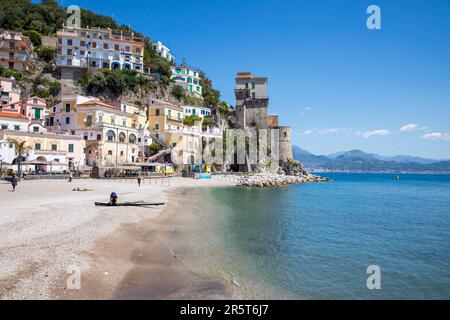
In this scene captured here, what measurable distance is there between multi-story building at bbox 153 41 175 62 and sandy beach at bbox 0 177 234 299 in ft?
283

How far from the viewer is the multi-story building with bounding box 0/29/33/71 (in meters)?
60.0

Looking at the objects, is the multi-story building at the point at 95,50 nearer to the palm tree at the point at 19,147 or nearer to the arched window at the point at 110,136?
the arched window at the point at 110,136

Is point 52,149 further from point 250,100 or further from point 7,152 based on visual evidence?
point 250,100

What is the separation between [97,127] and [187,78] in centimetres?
4528

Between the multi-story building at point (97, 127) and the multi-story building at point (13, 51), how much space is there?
62.5ft

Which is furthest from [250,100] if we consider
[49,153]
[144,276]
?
[144,276]

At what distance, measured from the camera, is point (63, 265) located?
898 centimetres

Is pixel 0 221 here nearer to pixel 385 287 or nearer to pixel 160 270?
pixel 160 270

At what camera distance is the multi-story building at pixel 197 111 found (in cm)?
7169

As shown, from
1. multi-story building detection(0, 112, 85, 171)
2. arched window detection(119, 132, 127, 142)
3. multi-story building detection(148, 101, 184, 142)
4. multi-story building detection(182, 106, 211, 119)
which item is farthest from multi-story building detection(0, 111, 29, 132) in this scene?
multi-story building detection(182, 106, 211, 119)

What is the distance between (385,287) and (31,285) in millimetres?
10361

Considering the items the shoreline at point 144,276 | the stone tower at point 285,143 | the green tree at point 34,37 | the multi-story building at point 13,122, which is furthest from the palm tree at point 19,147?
the stone tower at point 285,143

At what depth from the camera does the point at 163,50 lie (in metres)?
98.0

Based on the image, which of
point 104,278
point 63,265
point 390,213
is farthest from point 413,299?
point 390,213
